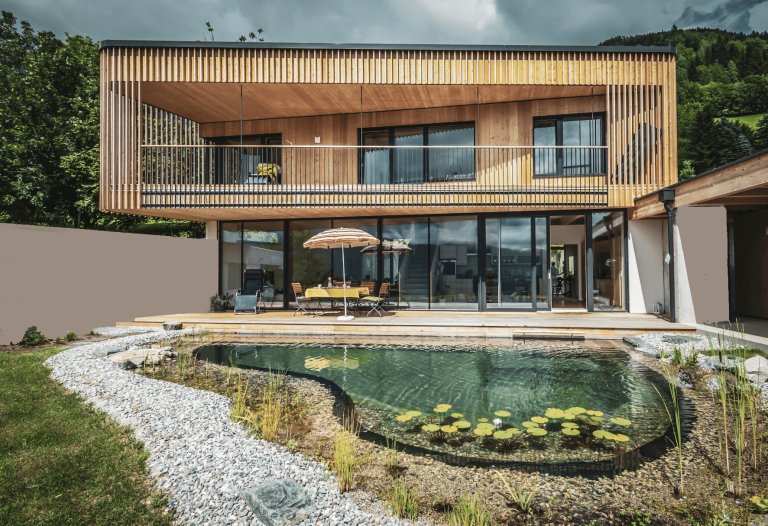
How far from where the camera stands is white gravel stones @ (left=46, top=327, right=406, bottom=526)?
233 centimetres

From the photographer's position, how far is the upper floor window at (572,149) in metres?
10.1

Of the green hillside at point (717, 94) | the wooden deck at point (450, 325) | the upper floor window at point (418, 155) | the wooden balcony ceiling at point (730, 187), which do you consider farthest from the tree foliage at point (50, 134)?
the green hillside at point (717, 94)

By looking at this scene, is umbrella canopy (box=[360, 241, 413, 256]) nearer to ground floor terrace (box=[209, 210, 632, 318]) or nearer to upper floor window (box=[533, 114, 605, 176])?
ground floor terrace (box=[209, 210, 632, 318])

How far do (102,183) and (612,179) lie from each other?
1194 centimetres

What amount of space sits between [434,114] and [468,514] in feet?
33.4

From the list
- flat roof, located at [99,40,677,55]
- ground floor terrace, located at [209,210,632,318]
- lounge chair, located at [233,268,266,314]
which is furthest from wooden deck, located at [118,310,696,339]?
flat roof, located at [99,40,677,55]

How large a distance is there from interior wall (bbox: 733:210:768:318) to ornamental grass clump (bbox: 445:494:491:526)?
369 inches

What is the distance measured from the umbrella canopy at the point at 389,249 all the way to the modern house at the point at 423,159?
0.36ft

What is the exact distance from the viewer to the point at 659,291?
9766mm

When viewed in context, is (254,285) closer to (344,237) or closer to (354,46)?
(344,237)

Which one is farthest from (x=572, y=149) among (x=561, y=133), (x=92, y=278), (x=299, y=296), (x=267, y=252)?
(x=92, y=278)

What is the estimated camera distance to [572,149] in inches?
402

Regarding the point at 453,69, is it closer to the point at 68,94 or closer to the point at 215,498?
the point at 215,498

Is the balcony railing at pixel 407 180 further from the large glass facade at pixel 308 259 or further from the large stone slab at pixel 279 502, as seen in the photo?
the large stone slab at pixel 279 502
